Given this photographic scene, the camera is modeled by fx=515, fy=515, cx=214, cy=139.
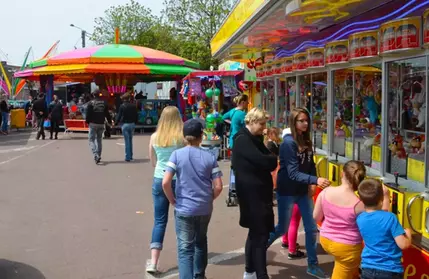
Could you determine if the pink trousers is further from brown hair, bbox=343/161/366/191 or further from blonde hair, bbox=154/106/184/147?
brown hair, bbox=343/161/366/191

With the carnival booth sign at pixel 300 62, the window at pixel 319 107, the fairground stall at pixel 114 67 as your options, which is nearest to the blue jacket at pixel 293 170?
the window at pixel 319 107

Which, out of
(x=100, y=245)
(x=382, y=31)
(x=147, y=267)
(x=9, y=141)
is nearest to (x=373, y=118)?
(x=382, y=31)

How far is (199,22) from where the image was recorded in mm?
37969

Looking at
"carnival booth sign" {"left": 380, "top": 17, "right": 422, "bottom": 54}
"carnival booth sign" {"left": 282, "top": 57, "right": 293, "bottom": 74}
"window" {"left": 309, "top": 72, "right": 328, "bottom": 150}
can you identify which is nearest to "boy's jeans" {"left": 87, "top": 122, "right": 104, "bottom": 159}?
"carnival booth sign" {"left": 282, "top": 57, "right": 293, "bottom": 74}

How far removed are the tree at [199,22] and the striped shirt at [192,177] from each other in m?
32.5

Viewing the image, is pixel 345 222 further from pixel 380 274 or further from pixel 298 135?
pixel 298 135

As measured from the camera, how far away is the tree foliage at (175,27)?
37.2m

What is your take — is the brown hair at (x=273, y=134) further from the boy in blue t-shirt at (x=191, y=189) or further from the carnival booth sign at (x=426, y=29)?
the carnival booth sign at (x=426, y=29)

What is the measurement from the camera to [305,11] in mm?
5449

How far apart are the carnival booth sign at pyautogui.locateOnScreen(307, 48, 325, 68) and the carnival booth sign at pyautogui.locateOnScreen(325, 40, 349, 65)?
1.78 feet

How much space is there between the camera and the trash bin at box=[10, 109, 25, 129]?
25125 millimetres

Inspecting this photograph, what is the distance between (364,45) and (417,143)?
1086mm

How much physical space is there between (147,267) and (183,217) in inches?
45.8

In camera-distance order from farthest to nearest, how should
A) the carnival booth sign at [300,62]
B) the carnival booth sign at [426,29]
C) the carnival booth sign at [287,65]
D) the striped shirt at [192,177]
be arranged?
1. the carnival booth sign at [287,65]
2. the carnival booth sign at [300,62]
3. the striped shirt at [192,177]
4. the carnival booth sign at [426,29]
